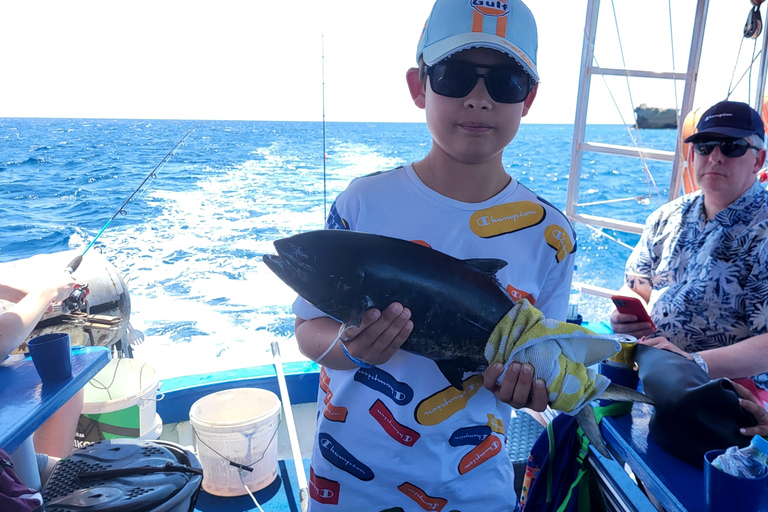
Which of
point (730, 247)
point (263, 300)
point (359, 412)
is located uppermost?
Answer: point (730, 247)

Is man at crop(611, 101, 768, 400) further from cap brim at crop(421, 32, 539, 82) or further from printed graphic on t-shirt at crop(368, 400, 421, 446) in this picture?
cap brim at crop(421, 32, 539, 82)

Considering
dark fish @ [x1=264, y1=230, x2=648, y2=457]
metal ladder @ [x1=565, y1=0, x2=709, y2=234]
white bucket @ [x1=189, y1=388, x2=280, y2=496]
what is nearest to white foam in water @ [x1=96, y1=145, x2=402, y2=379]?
white bucket @ [x1=189, y1=388, x2=280, y2=496]

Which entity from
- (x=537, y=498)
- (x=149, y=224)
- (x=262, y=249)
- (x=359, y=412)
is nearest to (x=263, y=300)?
(x=262, y=249)

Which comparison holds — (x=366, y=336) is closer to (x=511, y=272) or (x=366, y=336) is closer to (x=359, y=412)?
(x=359, y=412)

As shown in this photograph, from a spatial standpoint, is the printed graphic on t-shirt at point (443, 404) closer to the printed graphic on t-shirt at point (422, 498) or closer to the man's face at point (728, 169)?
the printed graphic on t-shirt at point (422, 498)

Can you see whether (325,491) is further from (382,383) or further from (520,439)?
(520,439)

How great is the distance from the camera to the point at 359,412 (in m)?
1.13

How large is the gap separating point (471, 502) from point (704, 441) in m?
0.75

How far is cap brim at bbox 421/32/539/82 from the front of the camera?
103 centimetres

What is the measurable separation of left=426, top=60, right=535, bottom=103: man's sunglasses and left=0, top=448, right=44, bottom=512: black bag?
140cm

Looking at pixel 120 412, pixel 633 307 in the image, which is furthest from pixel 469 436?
pixel 120 412

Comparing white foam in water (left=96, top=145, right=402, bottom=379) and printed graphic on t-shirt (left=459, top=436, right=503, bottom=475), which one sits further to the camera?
white foam in water (left=96, top=145, right=402, bottom=379)

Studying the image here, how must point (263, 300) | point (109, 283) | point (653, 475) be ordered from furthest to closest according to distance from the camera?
point (263, 300), point (109, 283), point (653, 475)

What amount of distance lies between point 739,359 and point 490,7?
1654 millimetres
